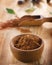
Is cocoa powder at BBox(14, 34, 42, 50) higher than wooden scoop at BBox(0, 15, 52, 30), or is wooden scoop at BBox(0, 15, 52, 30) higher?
cocoa powder at BBox(14, 34, 42, 50)

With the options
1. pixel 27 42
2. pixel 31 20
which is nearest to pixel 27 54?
pixel 27 42

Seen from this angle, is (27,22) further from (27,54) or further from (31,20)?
(27,54)

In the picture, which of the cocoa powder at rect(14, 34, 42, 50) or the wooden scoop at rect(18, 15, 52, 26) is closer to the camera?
the cocoa powder at rect(14, 34, 42, 50)

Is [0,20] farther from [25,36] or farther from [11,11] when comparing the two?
[25,36]

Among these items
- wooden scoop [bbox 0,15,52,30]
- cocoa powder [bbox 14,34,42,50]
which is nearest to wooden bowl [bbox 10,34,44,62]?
cocoa powder [bbox 14,34,42,50]

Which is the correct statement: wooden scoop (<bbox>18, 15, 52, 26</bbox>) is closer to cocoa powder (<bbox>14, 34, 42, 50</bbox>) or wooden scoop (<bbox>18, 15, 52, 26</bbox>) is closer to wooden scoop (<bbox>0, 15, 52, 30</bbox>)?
wooden scoop (<bbox>0, 15, 52, 30</bbox>)

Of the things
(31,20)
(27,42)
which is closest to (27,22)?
(31,20)

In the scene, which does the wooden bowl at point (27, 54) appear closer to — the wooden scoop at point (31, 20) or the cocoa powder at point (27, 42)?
the cocoa powder at point (27, 42)

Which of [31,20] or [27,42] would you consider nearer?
[27,42]
